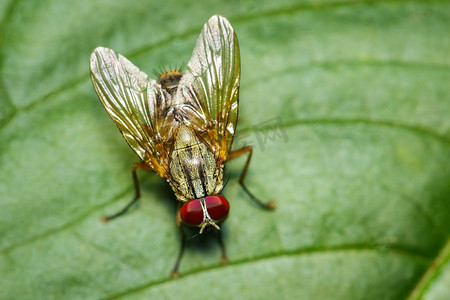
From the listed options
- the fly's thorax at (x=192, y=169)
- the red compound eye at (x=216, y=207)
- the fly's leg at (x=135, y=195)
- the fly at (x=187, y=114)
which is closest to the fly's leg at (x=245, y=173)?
the fly at (x=187, y=114)

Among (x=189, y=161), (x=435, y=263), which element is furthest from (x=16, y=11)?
(x=435, y=263)

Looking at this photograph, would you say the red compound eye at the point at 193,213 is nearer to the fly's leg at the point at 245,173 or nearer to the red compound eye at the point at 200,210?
the red compound eye at the point at 200,210

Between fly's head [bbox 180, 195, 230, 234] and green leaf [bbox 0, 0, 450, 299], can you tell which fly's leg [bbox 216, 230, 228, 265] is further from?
fly's head [bbox 180, 195, 230, 234]

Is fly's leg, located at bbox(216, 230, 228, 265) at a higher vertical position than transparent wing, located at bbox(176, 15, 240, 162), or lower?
lower

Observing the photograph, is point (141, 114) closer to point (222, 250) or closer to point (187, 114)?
point (187, 114)

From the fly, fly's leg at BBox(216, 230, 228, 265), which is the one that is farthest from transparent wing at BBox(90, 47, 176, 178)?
fly's leg at BBox(216, 230, 228, 265)

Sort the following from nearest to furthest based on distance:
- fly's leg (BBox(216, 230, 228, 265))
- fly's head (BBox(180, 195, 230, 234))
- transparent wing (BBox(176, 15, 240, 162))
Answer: fly's head (BBox(180, 195, 230, 234))
transparent wing (BBox(176, 15, 240, 162))
fly's leg (BBox(216, 230, 228, 265))

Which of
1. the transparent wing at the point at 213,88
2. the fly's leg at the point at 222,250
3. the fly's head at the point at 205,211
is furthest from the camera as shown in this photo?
the fly's leg at the point at 222,250

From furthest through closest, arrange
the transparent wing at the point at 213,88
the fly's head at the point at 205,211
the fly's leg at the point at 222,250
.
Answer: the fly's leg at the point at 222,250 < the transparent wing at the point at 213,88 < the fly's head at the point at 205,211
